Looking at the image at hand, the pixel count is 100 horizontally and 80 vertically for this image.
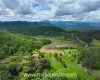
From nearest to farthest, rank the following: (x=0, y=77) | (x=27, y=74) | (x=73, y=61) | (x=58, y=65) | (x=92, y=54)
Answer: (x=0, y=77) < (x=27, y=74) < (x=58, y=65) < (x=73, y=61) < (x=92, y=54)

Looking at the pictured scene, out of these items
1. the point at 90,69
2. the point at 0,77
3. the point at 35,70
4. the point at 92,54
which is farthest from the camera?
the point at 92,54

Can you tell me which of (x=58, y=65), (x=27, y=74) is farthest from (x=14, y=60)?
(x=27, y=74)

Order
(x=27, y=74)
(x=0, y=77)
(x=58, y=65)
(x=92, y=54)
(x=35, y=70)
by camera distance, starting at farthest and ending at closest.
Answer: (x=92, y=54) < (x=58, y=65) < (x=35, y=70) < (x=27, y=74) < (x=0, y=77)

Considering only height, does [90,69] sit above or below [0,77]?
below

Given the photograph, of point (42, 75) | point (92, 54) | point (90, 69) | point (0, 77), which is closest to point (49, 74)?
point (42, 75)

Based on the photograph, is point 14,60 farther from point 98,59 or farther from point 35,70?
point 98,59

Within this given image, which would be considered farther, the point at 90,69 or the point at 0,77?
the point at 90,69

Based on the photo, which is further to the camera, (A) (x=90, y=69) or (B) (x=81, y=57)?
(B) (x=81, y=57)

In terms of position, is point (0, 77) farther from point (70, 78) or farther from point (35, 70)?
point (70, 78)

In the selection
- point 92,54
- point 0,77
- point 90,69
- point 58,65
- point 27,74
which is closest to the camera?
point 0,77
